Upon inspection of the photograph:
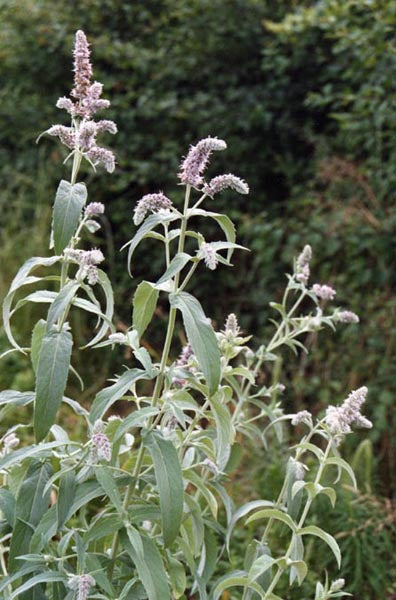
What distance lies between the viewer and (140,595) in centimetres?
193

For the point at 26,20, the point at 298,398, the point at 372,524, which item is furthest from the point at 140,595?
the point at 26,20

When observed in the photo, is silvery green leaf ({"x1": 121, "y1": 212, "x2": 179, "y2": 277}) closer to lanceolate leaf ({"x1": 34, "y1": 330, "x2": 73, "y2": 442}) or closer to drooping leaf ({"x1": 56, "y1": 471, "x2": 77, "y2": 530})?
lanceolate leaf ({"x1": 34, "y1": 330, "x2": 73, "y2": 442})

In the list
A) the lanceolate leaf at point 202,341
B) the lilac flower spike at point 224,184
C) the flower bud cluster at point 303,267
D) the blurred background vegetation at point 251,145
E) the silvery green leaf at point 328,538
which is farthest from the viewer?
the blurred background vegetation at point 251,145

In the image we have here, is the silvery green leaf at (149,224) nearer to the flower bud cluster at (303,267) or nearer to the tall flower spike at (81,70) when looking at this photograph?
the tall flower spike at (81,70)

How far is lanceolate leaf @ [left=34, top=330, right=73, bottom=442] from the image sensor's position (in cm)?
172

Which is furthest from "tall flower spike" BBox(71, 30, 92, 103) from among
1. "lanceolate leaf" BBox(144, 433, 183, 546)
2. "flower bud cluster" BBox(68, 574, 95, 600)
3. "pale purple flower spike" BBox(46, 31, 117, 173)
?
"flower bud cluster" BBox(68, 574, 95, 600)

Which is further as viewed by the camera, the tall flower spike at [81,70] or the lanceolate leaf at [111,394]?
the tall flower spike at [81,70]

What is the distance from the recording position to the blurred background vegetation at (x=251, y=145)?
16.6ft

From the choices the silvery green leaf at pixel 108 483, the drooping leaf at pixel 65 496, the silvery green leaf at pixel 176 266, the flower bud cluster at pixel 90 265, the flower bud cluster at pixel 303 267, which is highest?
the silvery green leaf at pixel 176 266

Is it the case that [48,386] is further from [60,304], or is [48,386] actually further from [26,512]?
[26,512]

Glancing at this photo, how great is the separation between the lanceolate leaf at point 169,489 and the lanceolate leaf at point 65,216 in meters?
0.45

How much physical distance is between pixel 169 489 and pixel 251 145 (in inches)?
187

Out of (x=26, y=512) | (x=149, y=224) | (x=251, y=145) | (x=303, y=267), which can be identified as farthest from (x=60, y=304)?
(x=251, y=145)

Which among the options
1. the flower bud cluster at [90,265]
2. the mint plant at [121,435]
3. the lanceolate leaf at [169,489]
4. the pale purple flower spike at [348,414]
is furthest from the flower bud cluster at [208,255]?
the pale purple flower spike at [348,414]
